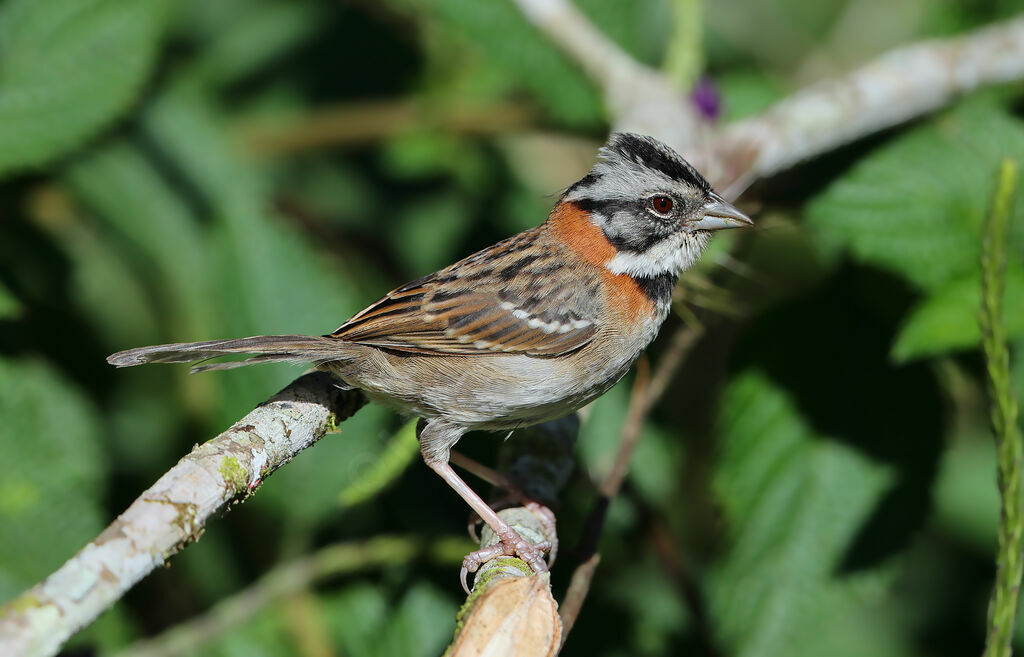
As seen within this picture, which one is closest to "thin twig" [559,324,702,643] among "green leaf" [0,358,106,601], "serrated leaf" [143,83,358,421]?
"serrated leaf" [143,83,358,421]

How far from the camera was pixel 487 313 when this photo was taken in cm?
328

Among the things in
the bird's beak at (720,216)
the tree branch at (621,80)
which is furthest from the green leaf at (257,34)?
the bird's beak at (720,216)

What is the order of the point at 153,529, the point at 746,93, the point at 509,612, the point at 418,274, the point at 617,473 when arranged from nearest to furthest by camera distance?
the point at 153,529 < the point at 509,612 < the point at 617,473 < the point at 746,93 < the point at 418,274

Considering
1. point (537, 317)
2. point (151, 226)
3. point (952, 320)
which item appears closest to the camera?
point (952, 320)

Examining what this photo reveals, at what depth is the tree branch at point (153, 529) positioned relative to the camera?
1.65m

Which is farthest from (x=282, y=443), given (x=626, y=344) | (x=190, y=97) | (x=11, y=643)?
(x=190, y=97)

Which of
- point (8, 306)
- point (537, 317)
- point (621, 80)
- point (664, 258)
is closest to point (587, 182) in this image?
point (664, 258)

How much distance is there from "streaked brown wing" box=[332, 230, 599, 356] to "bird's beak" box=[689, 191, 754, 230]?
423 mm

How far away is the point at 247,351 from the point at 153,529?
990mm

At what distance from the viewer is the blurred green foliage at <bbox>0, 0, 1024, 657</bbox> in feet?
Answer: 11.7

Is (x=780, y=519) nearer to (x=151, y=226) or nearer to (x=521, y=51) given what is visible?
(x=521, y=51)

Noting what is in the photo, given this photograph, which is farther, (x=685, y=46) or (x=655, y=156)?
(x=685, y=46)

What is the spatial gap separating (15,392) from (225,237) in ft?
3.12

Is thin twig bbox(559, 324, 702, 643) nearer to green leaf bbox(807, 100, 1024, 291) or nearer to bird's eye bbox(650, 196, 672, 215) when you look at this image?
bird's eye bbox(650, 196, 672, 215)
